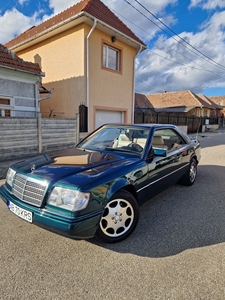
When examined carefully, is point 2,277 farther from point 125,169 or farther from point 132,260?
point 125,169

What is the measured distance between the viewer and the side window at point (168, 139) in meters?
3.96

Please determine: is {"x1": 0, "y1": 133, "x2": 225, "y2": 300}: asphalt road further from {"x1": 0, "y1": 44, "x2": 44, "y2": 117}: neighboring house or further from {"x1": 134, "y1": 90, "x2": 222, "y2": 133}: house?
{"x1": 134, "y1": 90, "x2": 222, "y2": 133}: house

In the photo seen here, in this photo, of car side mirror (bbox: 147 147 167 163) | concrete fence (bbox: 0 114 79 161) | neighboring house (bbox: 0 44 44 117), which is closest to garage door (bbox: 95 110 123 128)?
concrete fence (bbox: 0 114 79 161)

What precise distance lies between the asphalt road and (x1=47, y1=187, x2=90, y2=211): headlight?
639mm

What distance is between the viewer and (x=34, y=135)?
759cm

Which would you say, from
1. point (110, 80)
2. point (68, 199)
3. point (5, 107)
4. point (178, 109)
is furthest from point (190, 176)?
point (178, 109)

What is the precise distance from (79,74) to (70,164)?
8.12 m

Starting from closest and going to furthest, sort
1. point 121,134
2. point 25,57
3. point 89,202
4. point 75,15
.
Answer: point 89,202
point 121,134
point 75,15
point 25,57

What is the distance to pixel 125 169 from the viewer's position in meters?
2.74

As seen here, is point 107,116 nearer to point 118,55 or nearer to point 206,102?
point 118,55

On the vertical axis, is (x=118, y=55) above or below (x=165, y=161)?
above

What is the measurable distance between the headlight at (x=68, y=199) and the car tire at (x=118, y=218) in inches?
16.2

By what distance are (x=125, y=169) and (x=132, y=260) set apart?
3.51 feet

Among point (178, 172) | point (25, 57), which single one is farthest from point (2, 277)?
point (25, 57)
